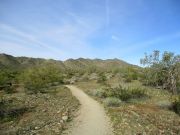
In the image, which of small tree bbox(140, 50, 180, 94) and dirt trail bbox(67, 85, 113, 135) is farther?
small tree bbox(140, 50, 180, 94)

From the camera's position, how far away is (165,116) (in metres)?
16.5

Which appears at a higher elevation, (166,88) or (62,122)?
(166,88)

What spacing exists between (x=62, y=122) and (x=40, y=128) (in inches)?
67.1

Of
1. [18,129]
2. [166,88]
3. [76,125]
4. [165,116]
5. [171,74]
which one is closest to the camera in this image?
[18,129]

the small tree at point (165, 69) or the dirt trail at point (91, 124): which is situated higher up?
the small tree at point (165, 69)

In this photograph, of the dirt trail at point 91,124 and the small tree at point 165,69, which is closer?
the dirt trail at point 91,124

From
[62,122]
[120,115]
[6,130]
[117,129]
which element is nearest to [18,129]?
[6,130]

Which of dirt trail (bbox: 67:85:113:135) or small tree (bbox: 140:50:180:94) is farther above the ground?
small tree (bbox: 140:50:180:94)

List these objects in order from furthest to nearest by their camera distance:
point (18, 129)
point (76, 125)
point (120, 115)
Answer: point (120, 115) < point (76, 125) < point (18, 129)

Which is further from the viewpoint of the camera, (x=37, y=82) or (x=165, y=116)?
(x=37, y=82)

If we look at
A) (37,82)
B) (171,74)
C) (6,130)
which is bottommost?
(6,130)

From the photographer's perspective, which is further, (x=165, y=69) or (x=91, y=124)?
(x=165, y=69)

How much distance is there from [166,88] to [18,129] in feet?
102

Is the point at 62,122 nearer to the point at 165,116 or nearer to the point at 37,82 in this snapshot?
the point at 165,116
